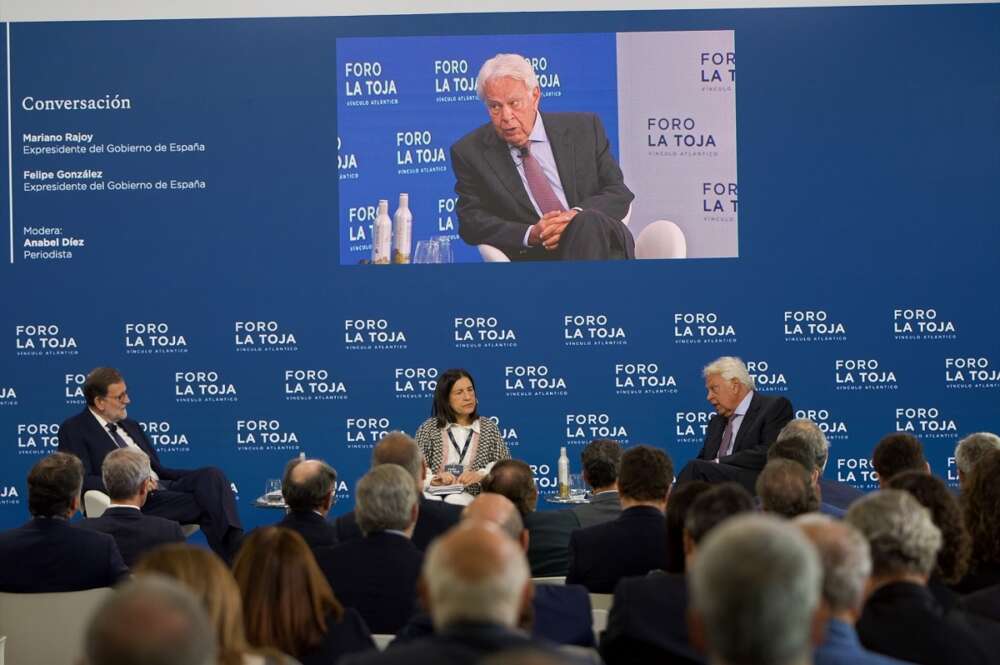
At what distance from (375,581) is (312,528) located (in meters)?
0.75

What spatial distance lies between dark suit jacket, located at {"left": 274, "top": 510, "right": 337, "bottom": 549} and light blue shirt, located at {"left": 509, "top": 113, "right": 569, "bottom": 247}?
328 cm

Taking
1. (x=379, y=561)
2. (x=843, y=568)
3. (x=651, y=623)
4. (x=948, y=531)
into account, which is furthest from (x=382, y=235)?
(x=843, y=568)

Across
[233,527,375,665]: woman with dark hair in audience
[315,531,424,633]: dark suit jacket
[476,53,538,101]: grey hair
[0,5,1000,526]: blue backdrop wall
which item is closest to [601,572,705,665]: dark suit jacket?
[233,527,375,665]: woman with dark hair in audience

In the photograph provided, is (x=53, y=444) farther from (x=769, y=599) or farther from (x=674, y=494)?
(x=769, y=599)

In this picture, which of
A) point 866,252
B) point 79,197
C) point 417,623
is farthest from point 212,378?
point 417,623

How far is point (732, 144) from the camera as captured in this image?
23.5 feet

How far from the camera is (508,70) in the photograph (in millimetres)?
7125

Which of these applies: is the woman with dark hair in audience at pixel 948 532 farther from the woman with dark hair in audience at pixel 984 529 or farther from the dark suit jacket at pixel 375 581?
the dark suit jacket at pixel 375 581

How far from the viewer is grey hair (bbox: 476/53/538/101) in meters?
7.11

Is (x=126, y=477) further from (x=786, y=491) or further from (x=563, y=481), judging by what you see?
(x=786, y=491)

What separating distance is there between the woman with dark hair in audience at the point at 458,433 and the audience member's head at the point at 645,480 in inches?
92.2

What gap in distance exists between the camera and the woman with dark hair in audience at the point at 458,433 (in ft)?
20.7

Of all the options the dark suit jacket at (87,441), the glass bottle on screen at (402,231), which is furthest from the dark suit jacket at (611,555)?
the glass bottle on screen at (402,231)

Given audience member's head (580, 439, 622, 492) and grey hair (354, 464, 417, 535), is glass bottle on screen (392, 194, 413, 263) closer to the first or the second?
audience member's head (580, 439, 622, 492)
